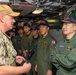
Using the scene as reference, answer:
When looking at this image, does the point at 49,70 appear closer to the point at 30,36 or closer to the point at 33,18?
the point at 30,36

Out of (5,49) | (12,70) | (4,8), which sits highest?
(4,8)

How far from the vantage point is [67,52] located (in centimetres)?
347

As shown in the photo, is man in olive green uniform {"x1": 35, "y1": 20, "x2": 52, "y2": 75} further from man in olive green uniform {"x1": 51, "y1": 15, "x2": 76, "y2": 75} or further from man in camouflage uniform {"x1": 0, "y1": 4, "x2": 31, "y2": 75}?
man in camouflage uniform {"x1": 0, "y1": 4, "x2": 31, "y2": 75}

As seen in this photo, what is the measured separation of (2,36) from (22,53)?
18.5 feet

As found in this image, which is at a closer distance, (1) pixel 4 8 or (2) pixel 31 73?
(1) pixel 4 8

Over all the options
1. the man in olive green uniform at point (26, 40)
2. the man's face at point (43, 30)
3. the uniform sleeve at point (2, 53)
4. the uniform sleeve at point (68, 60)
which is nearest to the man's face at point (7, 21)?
the uniform sleeve at point (2, 53)

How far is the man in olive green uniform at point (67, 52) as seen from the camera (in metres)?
3.23

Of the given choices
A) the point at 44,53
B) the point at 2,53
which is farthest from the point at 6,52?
the point at 44,53

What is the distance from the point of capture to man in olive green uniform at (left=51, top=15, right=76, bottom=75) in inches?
127

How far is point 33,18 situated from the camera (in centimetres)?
1130

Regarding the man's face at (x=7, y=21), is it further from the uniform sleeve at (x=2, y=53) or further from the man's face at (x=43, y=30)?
the man's face at (x=43, y=30)

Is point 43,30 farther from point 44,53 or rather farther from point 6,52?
point 6,52

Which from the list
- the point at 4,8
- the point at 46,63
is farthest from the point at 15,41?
the point at 4,8

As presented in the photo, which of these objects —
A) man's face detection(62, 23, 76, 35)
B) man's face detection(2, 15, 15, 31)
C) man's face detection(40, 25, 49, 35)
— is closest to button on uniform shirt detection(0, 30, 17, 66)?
man's face detection(2, 15, 15, 31)
